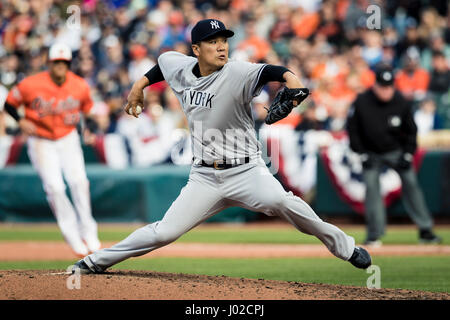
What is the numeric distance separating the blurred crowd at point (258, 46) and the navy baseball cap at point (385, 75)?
129 inches

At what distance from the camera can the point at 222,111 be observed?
624 cm

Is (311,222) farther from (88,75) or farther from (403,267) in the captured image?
(88,75)

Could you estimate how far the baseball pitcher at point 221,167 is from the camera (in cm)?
619

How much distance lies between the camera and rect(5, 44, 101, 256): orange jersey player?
9539 mm

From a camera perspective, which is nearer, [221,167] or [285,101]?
[285,101]

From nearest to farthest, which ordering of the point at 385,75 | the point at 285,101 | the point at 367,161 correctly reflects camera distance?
the point at 285,101 → the point at 385,75 → the point at 367,161

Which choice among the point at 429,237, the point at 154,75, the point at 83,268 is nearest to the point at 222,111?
the point at 154,75

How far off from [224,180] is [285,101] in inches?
39.8

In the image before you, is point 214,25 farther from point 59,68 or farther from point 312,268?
point 59,68

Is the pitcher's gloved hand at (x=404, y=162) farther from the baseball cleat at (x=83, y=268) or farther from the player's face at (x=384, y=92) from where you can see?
the baseball cleat at (x=83, y=268)

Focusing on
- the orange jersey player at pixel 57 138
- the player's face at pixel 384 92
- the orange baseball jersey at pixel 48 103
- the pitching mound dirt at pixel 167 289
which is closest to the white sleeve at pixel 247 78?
the pitching mound dirt at pixel 167 289

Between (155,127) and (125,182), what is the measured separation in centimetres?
170

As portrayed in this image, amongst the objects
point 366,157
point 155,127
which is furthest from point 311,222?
point 155,127
